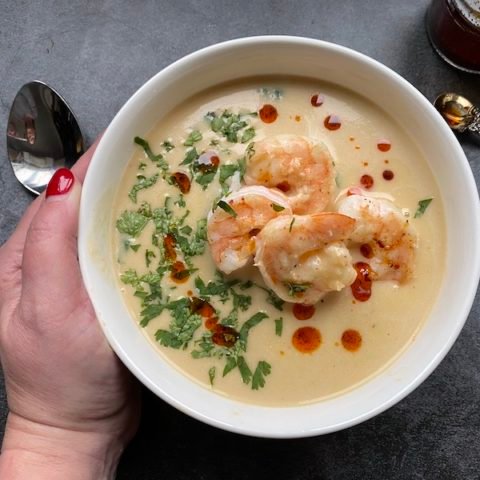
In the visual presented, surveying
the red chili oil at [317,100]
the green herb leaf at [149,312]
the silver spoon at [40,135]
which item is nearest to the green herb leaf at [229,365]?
the green herb leaf at [149,312]

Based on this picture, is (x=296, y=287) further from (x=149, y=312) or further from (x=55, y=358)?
(x=55, y=358)

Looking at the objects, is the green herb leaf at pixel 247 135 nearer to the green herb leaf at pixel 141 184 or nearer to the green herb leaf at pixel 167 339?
the green herb leaf at pixel 141 184

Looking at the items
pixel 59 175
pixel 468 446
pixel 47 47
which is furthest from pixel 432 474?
pixel 47 47

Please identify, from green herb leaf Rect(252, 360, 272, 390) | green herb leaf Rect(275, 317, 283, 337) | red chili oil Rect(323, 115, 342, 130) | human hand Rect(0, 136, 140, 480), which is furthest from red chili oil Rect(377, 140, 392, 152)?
human hand Rect(0, 136, 140, 480)

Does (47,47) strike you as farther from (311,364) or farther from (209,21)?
(311,364)

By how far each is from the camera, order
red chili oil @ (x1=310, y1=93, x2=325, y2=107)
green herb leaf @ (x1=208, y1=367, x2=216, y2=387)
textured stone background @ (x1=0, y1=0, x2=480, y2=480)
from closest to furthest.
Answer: green herb leaf @ (x1=208, y1=367, x2=216, y2=387) → red chili oil @ (x1=310, y1=93, x2=325, y2=107) → textured stone background @ (x1=0, y1=0, x2=480, y2=480)

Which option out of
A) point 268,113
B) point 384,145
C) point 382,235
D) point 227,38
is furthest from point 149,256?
point 227,38

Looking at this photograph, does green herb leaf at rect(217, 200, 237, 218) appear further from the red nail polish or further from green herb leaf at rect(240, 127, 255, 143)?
the red nail polish
